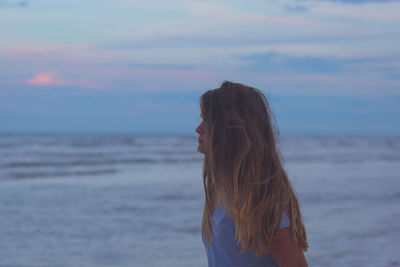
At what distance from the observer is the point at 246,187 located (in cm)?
160

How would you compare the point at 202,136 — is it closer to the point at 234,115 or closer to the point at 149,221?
the point at 234,115

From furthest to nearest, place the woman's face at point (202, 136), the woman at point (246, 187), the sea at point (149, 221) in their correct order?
1. the sea at point (149, 221)
2. the woman's face at point (202, 136)
3. the woman at point (246, 187)

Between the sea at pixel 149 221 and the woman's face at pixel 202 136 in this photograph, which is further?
the sea at pixel 149 221

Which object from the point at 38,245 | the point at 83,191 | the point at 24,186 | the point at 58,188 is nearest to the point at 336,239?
the point at 38,245

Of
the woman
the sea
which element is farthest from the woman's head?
the sea

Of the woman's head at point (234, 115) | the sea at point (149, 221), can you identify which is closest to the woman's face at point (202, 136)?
the woman's head at point (234, 115)

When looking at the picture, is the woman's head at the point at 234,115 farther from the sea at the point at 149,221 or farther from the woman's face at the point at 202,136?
the sea at the point at 149,221

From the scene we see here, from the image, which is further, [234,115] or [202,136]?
[202,136]

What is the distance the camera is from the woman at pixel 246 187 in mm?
1565

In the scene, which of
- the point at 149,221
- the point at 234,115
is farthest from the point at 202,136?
the point at 149,221

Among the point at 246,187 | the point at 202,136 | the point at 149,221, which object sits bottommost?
the point at 149,221

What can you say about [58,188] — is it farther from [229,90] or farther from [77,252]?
[229,90]

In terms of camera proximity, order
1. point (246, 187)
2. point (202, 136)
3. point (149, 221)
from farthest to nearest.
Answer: point (149, 221) → point (202, 136) → point (246, 187)

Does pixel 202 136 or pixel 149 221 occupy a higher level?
pixel 202 136
